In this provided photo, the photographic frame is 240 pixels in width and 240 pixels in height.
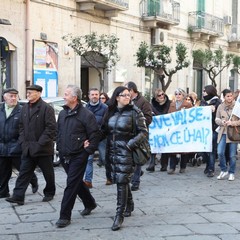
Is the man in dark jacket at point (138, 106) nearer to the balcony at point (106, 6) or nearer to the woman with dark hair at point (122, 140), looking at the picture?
the woman with dark hair at point (122, 140)

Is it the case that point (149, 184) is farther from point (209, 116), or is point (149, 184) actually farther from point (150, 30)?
point (150, 30)

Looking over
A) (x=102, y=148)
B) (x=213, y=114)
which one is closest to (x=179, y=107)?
(x=213, y=114)

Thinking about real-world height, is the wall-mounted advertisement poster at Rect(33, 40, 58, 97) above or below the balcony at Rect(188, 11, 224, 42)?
below

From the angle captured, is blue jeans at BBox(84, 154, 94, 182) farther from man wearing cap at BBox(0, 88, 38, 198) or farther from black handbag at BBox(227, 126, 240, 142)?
black handbag at BBox(227, 126, 240, 142)

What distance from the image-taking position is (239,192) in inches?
314

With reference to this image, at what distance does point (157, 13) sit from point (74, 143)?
56.9 ft

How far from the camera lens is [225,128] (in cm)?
908

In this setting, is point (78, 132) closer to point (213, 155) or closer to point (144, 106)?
point (144, 106)

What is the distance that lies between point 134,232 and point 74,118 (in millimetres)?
1553

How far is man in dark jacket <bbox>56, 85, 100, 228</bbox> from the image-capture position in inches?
233

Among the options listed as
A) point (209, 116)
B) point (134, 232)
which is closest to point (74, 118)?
point (134, 232)

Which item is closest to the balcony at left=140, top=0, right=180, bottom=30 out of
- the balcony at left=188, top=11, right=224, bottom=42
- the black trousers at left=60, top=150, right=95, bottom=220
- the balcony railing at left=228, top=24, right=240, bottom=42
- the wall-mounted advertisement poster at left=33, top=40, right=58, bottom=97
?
the balcony at left=188, top=11, right=224, bottom=42

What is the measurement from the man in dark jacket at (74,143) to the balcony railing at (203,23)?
2074 cm

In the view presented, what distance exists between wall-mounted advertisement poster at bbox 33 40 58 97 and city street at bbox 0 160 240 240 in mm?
8622
